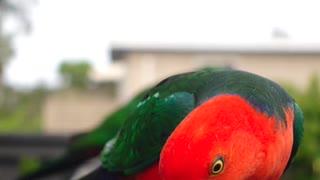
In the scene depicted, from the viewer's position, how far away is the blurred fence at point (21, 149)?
180 inches

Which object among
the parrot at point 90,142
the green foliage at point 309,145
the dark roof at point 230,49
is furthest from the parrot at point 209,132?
the dark roof at point 230,49

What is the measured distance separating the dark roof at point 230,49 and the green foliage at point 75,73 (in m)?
3.12

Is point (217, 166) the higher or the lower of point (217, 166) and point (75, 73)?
the higher

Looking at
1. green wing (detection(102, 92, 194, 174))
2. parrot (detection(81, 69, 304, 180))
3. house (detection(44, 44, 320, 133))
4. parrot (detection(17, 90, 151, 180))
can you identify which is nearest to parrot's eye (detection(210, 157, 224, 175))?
parrot (detection(81, 69, 304, 180))

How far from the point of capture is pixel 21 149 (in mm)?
4707

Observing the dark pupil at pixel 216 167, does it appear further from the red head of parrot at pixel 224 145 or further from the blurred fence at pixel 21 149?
the blurred fence at pixel 21 149

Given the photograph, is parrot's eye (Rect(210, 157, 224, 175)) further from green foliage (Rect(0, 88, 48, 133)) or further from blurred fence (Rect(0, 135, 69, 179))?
green foliage (Rect(0, 88, 48, 133))

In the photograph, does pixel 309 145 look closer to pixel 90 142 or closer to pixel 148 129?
pixel 90 142

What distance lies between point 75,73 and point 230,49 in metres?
5.48

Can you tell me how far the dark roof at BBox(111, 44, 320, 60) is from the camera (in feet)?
36.5

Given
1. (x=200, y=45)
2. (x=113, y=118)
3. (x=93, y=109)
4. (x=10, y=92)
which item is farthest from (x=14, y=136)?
(x=10, y=92)

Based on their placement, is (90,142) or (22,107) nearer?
(90,142)

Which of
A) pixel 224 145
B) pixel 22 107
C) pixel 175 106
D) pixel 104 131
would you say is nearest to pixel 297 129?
pixel 175 106

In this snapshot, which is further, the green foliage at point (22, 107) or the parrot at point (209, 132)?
the green foliage at point (22, 107)
